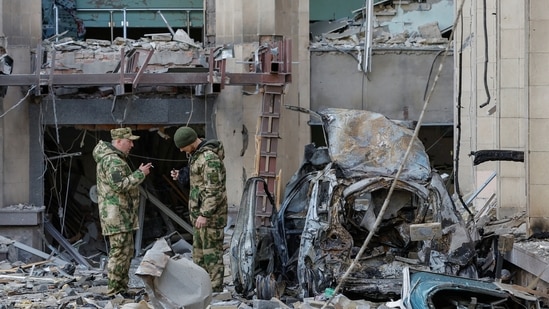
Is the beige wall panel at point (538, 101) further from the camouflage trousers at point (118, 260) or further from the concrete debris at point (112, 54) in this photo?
the concrete debris at point (112, 54)

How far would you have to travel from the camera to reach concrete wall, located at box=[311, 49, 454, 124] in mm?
22062

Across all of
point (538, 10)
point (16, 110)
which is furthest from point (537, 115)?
point (16, 110)

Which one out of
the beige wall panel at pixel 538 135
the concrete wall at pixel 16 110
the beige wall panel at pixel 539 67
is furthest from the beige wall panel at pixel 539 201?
the concrete wall at pixel 16 110

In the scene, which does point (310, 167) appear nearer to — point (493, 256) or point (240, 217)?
point (240, 217)

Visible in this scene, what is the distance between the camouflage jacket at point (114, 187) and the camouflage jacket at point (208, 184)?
0.61 metres

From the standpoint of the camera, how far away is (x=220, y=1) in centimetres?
2102

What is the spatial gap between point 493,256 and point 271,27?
30.4 feet

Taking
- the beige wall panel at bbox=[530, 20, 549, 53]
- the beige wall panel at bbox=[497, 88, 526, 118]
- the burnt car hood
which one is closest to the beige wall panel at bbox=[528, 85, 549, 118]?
the beige wall panel at bbox=[530, 20, 549, 53]

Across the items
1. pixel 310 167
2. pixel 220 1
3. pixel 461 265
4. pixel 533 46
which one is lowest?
pixel 461 265

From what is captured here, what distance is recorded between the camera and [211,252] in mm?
12875

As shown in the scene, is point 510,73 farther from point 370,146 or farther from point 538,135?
point 370,146

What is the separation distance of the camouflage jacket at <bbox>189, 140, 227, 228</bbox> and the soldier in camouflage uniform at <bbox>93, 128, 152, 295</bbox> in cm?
54

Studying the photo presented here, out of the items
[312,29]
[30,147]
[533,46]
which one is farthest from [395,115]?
[533,46]

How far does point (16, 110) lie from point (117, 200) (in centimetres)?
821
